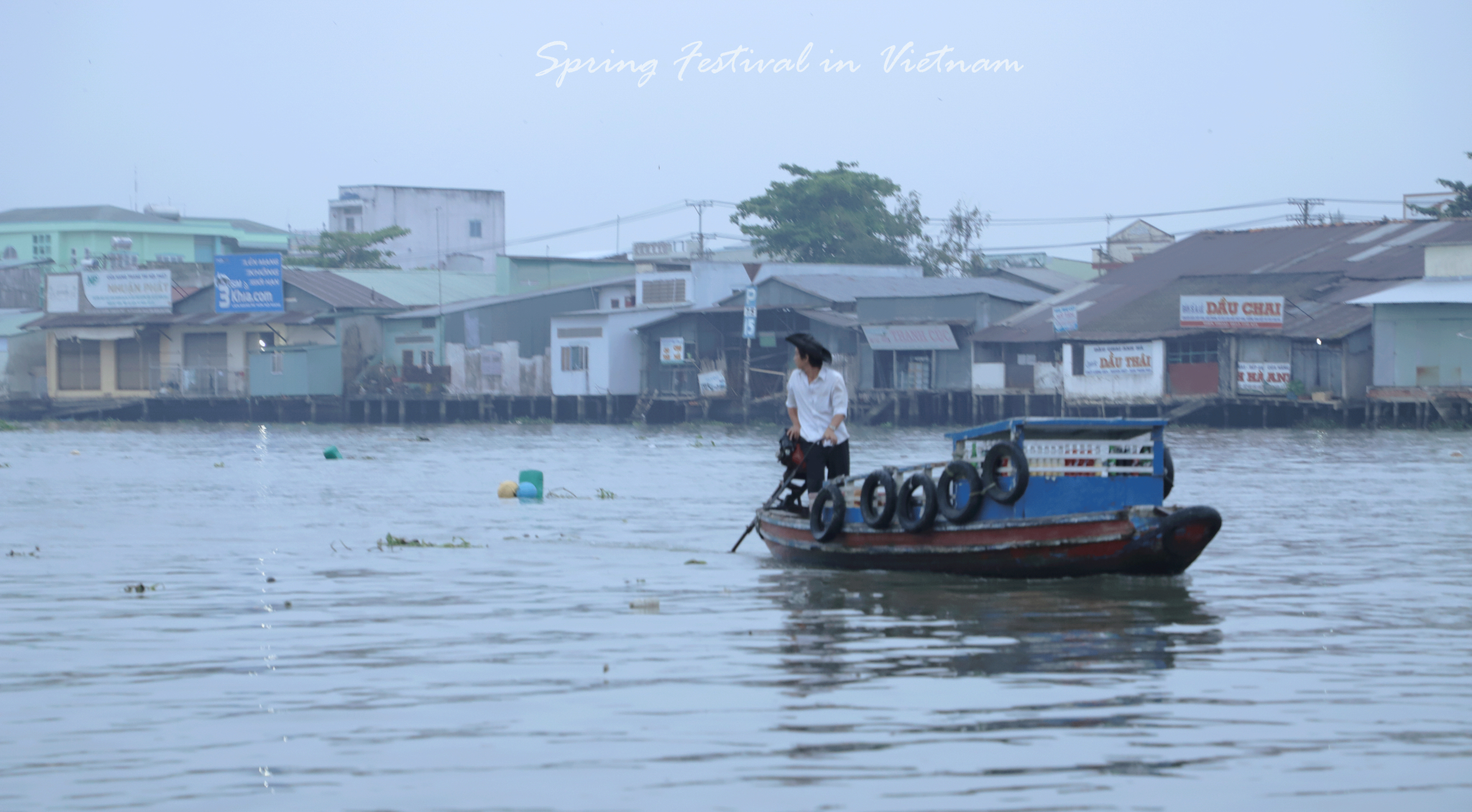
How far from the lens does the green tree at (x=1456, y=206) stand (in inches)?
1959

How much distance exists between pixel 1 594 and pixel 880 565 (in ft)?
18.3

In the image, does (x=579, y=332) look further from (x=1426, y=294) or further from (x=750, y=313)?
(x=1426, y=294)

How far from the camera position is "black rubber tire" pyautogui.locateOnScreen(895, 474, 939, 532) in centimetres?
1037

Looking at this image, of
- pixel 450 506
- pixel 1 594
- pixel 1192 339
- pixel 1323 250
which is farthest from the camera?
pixel 1323 250

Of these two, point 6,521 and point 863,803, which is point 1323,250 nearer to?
point 6,521

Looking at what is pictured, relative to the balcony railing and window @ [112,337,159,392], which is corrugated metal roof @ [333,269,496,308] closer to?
the balcony railing

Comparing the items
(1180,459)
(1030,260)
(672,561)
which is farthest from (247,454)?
(1030,260)

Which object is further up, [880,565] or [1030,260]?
[1030,260]

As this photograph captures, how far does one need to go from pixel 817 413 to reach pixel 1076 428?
1.95 m

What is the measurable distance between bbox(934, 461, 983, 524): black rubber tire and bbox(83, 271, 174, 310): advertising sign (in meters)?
53.2

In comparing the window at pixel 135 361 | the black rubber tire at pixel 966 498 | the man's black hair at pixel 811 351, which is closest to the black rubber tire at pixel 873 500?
the black rubber tire at pixel 966 498

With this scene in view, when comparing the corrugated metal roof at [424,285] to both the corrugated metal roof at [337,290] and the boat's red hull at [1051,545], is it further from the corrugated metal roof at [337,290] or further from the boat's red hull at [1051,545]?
the boat's red hull at [1051,545]

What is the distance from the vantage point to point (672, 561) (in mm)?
12297

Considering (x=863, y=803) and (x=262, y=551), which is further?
(x=262, y=551)
